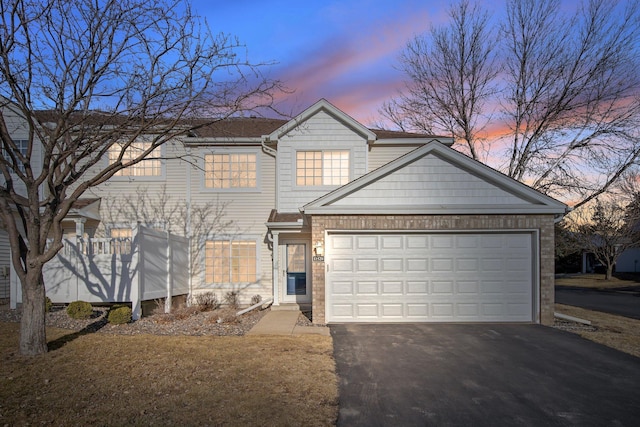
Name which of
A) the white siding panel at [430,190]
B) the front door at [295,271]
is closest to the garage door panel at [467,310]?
the white siding panel at [430,190]

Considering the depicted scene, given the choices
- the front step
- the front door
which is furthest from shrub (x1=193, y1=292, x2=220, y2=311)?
the front door

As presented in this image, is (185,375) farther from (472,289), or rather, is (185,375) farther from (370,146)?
(370,146)

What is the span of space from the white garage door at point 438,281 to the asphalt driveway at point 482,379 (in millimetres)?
1104

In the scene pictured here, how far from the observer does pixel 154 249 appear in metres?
12.6

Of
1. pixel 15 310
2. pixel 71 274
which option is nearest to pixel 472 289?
pixel 71 274

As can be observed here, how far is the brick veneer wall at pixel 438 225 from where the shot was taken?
447 inches

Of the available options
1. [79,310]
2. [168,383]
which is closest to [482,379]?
[168,383]

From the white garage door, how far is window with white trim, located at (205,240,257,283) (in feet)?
15.2

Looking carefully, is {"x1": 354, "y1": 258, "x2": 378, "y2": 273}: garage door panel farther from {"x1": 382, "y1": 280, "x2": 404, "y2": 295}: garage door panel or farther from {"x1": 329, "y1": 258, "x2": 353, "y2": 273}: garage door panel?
{"x1": 382, "y1": 280, "x2": 404, "y2": 295}: garage door panel

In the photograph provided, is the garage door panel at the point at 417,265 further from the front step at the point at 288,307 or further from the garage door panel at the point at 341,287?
the front step at the point at 288,307

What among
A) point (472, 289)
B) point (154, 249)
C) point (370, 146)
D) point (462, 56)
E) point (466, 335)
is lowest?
point (466, 335)

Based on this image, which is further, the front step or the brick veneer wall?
the front step

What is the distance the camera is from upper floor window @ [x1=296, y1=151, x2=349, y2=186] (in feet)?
49.7

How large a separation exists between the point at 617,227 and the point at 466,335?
2618 cm
